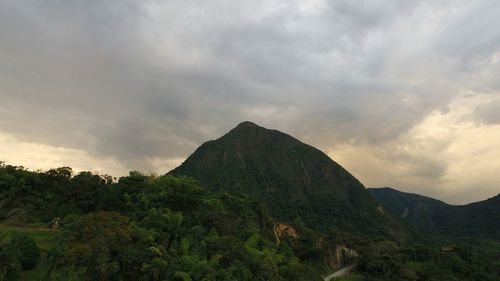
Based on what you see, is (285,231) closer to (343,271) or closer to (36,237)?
(343,271)

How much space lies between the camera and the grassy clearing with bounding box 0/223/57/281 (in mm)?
34812

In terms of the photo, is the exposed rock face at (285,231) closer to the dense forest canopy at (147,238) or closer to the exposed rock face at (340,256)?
the dense forest canopy at (147,238)

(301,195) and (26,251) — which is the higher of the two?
(301,195)

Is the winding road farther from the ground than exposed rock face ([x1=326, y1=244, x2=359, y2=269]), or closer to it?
closer to it

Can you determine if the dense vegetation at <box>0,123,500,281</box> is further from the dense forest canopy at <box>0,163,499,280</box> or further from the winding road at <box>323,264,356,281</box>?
the winding road at <box>323,264,356,281</box>

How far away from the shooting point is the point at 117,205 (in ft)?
166

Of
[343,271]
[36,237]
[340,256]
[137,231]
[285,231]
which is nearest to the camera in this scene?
[137,231]

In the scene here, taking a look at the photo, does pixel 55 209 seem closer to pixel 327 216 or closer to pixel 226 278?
pixel 226 278

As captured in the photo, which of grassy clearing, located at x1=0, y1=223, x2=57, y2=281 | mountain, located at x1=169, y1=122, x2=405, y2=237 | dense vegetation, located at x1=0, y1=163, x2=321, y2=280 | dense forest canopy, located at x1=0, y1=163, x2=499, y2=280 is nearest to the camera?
dense vegetation, located at x1=0, y1=163, x2=321, y2=280

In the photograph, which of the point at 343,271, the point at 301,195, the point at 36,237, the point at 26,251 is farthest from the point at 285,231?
the point at 301,195

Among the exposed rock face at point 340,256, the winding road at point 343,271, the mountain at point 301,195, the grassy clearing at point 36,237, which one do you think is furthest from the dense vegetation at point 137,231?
the mountain at point 301,195

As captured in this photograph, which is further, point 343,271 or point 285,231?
point 285,231

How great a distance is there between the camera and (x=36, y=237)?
43.2 m

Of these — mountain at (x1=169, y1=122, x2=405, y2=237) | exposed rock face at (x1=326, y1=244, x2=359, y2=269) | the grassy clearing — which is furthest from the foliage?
mountain at (x1=169, y1=122, x2=405, y2=237)
